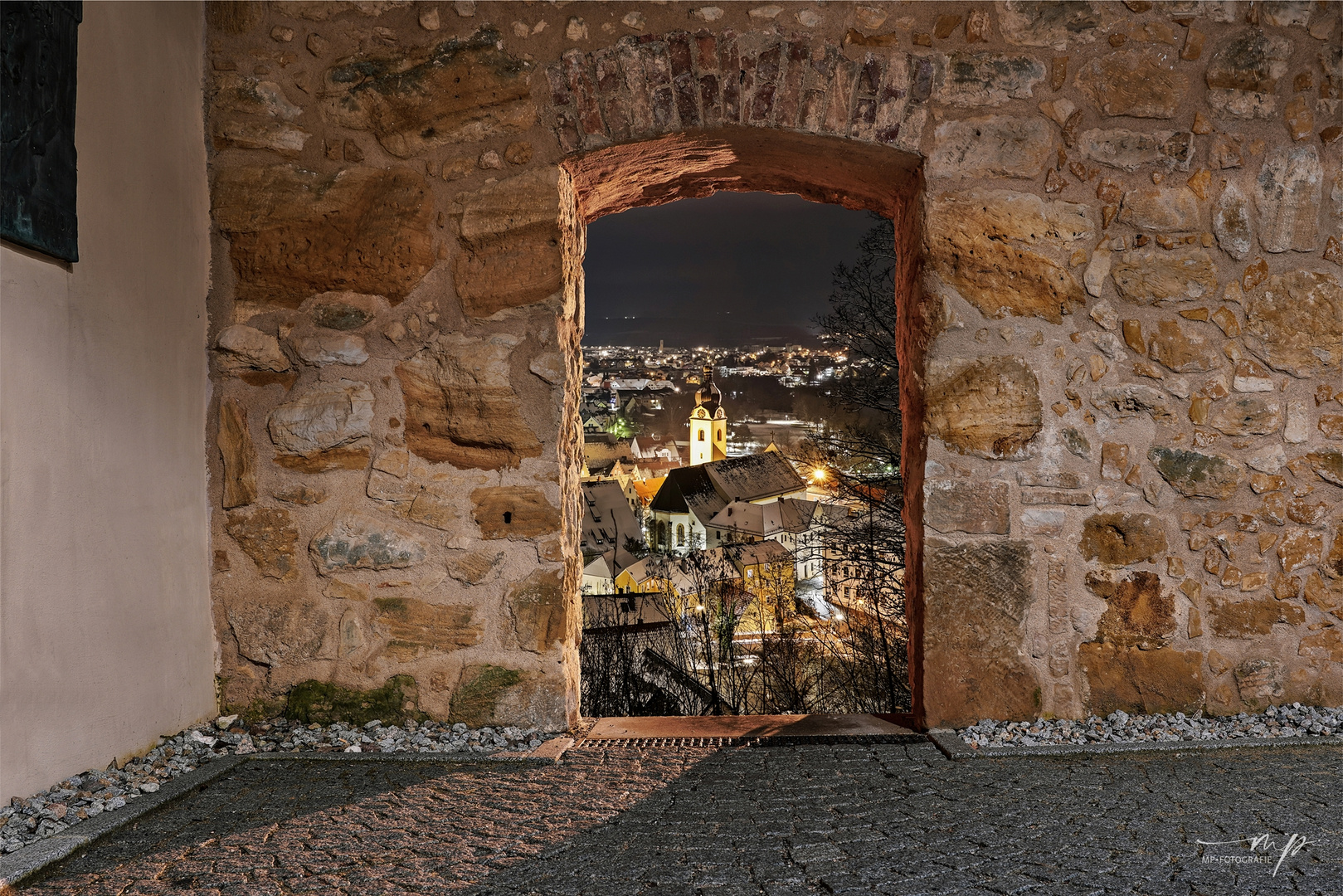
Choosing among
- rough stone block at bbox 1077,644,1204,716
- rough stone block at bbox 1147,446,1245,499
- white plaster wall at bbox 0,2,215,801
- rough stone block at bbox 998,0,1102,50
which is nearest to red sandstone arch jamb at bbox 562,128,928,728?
rough stone block at bbox 998,0,1102,50

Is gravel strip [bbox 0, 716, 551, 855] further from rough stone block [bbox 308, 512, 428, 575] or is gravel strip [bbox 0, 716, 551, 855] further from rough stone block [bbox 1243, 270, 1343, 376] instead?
rough stone block [bbox 1243, 270, 1343, 376]

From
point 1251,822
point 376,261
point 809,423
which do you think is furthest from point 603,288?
point 1251,822

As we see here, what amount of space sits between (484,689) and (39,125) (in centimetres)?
186

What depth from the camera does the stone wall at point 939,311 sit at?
2525mm

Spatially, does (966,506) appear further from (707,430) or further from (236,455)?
(707,430)

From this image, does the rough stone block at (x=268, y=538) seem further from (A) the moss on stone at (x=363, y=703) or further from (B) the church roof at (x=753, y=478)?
(B) the church roof at (x=753, y=478)

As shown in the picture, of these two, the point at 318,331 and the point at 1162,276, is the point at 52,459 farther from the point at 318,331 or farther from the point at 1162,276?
the point at 1162,276

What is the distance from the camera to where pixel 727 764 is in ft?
7.80

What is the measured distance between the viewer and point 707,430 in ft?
31.7

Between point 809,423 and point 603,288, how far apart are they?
9.81m

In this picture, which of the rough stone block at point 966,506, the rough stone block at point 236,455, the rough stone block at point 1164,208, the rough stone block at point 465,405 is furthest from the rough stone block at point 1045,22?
the rough stone block at point 236,455

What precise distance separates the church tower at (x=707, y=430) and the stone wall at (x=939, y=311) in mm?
6907

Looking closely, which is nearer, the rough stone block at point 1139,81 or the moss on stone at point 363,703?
the rough stone block at point 1139,81

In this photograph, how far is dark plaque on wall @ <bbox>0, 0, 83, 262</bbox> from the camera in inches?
75.9
